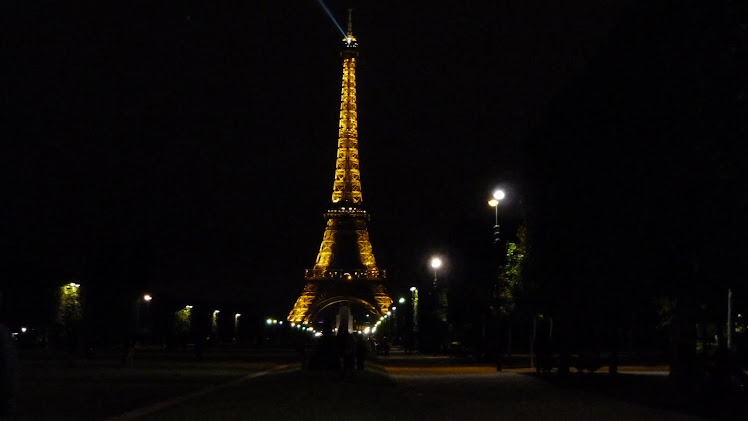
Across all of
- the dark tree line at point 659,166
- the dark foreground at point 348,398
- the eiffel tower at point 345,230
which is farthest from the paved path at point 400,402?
the eiffel tower at point 345,230

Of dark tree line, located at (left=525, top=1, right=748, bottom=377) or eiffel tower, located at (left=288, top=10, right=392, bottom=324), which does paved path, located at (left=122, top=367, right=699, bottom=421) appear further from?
eiffel tower, located at (left=288, top=10, right=392, bottom=324)

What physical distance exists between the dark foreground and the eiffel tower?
93.1 meters

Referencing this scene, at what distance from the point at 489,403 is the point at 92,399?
33.2 ft

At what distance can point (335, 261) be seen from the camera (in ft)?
461

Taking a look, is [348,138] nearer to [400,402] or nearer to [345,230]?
[345,230]

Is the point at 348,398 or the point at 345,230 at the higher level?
the point at 345,230

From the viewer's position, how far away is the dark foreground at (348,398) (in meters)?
25.3

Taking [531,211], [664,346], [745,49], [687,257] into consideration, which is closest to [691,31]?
[745,49]

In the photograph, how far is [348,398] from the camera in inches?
1227

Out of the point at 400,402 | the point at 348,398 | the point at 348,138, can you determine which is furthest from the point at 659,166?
the point at 348,138

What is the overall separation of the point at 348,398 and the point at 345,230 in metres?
111

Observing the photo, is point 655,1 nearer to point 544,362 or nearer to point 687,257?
point 687,257

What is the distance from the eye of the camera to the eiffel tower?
457 feet

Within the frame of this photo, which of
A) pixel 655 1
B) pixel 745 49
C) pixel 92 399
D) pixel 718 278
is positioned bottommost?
pixel 92 399
